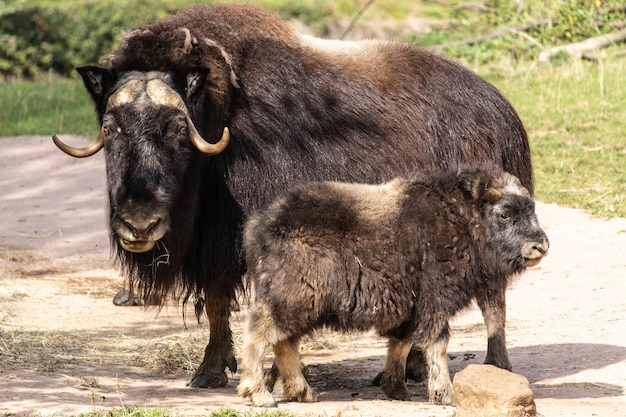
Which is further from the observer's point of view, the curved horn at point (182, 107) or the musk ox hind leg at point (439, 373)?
the curved horn at point (182, 107)

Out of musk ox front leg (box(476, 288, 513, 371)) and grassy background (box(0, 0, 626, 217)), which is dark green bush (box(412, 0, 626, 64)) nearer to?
grassy background (box(0, 0, 626, 217))

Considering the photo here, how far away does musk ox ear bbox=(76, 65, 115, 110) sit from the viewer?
5.30 m

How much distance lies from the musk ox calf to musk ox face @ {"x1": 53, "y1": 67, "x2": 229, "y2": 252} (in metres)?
0.42

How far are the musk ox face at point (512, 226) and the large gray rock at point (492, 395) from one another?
0.60 meters

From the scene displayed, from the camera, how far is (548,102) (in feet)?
39.4

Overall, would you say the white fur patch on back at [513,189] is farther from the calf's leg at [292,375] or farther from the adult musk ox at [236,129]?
the calf's leg at [292,375]

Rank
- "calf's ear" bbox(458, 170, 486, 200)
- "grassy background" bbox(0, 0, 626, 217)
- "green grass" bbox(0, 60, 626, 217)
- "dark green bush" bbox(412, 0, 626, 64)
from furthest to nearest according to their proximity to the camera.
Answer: "dark green bush" bbox(412, 0, 626, 64) < "grassy background" bbox(0, 0, 626, 217) < "green grass" bbox(0, 60, 626, 217) < "calf's ear" bbox(458, 170, 486, 200)

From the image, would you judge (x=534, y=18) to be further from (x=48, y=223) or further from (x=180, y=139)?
(x=180, y=139)

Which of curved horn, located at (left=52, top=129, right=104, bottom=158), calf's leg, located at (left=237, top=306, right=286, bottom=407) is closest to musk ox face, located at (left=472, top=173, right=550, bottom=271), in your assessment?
calf's leg, located at (left=237, top=306, right=286, bottom=407)

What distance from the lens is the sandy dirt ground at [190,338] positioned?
197 inches

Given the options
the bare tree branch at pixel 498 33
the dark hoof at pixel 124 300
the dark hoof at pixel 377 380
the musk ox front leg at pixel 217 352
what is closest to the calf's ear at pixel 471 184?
the dark hoof at pixel 377 380

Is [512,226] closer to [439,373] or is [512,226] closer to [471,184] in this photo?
[471,184]

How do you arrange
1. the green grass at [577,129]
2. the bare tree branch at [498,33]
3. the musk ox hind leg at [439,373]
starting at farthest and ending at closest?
the bare tree branch at [498,33]
the green grass at [577,129]
the musk ox hind leg at [439,373]

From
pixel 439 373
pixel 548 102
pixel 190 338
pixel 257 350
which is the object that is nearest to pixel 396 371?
pixel 439 373
